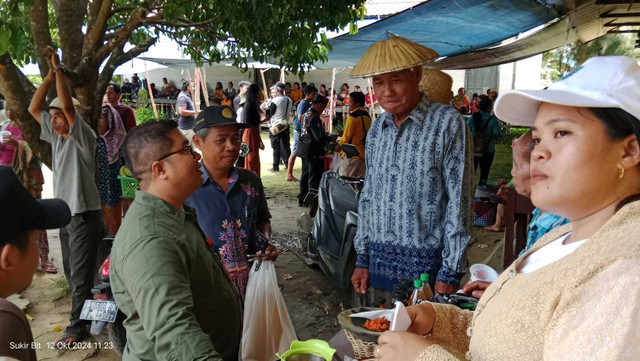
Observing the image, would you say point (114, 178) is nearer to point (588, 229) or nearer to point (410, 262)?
point (410, 262)

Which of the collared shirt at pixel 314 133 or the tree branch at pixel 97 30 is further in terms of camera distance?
the collared shirt at pixel 314 133

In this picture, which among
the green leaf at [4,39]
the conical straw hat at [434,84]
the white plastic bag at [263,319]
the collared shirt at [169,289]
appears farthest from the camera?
the conical straw hat at [434,84]

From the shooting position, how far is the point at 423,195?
8.57ft

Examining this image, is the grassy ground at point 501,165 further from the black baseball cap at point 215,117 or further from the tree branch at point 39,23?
the tree branch at point 39,23

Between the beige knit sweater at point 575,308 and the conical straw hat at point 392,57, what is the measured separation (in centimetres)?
164

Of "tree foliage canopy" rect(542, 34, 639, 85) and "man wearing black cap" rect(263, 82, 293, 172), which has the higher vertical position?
"tree foliage canopy" rect(542, 34, 639, 85)

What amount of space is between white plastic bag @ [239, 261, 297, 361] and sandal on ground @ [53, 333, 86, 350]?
7.16ft

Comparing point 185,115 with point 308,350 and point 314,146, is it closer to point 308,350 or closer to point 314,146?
point 314,146

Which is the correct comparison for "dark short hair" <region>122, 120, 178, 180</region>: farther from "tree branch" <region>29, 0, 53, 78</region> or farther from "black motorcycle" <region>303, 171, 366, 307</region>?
"tree branch" <region>29, 0, 53, 78</region>

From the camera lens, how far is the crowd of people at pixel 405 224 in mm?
969

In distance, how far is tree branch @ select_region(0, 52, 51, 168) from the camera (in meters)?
4.34

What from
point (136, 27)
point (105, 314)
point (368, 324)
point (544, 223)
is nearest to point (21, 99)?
point (136, 27)

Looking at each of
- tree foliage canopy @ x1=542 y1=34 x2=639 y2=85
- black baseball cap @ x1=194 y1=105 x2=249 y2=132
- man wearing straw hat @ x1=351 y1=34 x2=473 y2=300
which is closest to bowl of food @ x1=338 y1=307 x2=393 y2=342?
man wearing straw hat @ x1=351 y1=34 x2=473 y2=300

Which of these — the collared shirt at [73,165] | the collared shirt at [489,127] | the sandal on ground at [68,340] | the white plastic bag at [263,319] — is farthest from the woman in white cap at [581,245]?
the collared shirt at [489,127]
